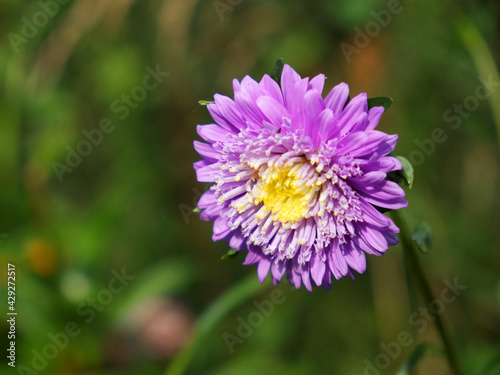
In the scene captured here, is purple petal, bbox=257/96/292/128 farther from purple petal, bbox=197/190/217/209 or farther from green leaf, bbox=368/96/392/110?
purple petal, bbox=197/190/217/209

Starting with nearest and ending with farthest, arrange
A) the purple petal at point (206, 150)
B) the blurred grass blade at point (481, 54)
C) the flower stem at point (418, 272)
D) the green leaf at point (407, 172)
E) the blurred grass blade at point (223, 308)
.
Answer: the green leaf at point (407, 172)
the flower stem at point (418, 272)
the purple petal at point (206, 150)
the blurred grass blade at point (223, 308)
the blurred grass blade at point (481, 54)

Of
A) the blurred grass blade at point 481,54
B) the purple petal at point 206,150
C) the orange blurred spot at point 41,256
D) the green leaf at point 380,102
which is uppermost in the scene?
the blurred grass blade at point 481,54

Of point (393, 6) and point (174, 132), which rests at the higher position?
point (393, 6)

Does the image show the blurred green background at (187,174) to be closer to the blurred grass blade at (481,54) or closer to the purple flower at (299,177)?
the blurred grass blade at (481,54)

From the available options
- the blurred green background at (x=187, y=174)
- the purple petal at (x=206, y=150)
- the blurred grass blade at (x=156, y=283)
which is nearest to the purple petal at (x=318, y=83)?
the purple petal at (x=206, y=150)

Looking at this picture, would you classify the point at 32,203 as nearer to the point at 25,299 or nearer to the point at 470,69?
the point at 25,299

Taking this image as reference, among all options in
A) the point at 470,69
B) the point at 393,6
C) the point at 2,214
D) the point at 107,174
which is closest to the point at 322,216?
the point at 470,69

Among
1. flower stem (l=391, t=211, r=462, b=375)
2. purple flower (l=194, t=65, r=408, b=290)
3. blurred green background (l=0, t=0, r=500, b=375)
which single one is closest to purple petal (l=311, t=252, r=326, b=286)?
purple flower (l=194, t=65, r=408, b=290)
